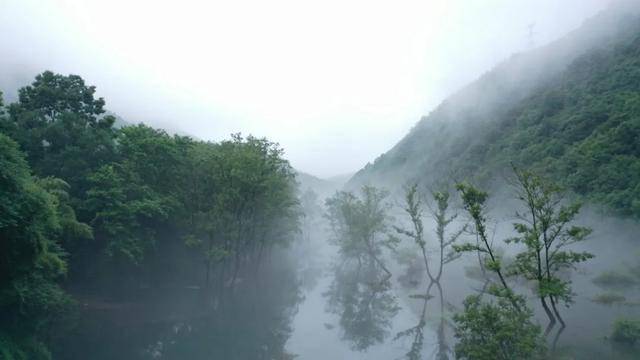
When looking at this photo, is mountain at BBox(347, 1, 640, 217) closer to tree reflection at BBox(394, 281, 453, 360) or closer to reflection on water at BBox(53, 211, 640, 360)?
reflection on water at BBox(53, 211, 640, 360)

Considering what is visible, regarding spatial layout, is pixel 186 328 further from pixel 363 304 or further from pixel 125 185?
pixel 363 304

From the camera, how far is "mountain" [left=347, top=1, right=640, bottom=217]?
71.6m

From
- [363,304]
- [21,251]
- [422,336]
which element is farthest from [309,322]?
[21,251]

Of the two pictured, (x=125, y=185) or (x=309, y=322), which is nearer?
(x=309, y=322)

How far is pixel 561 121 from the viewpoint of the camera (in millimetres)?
102250

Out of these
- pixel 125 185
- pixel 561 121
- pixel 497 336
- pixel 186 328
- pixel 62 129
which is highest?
pixel 561 121

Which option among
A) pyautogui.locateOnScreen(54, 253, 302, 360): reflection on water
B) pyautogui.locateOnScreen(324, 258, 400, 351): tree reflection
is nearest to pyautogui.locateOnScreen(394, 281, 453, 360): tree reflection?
pyautogui.locateOnScreen(324, 258, 400, 351): tree reflection

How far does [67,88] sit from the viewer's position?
53406 mm

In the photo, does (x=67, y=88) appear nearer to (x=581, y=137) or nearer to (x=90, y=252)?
(x=90, y=252)

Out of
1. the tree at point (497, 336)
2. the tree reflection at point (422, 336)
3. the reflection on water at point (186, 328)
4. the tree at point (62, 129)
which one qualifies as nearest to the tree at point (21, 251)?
the reflection on water at point (186, 328)

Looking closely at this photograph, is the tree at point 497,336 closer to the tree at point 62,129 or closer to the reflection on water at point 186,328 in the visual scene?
the reflection on water at point 186,328

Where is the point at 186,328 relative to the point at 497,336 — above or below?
below

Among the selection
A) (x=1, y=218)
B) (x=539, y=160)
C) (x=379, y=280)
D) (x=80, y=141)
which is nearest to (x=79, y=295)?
(x=80, y=141)

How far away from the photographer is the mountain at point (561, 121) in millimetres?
71562
